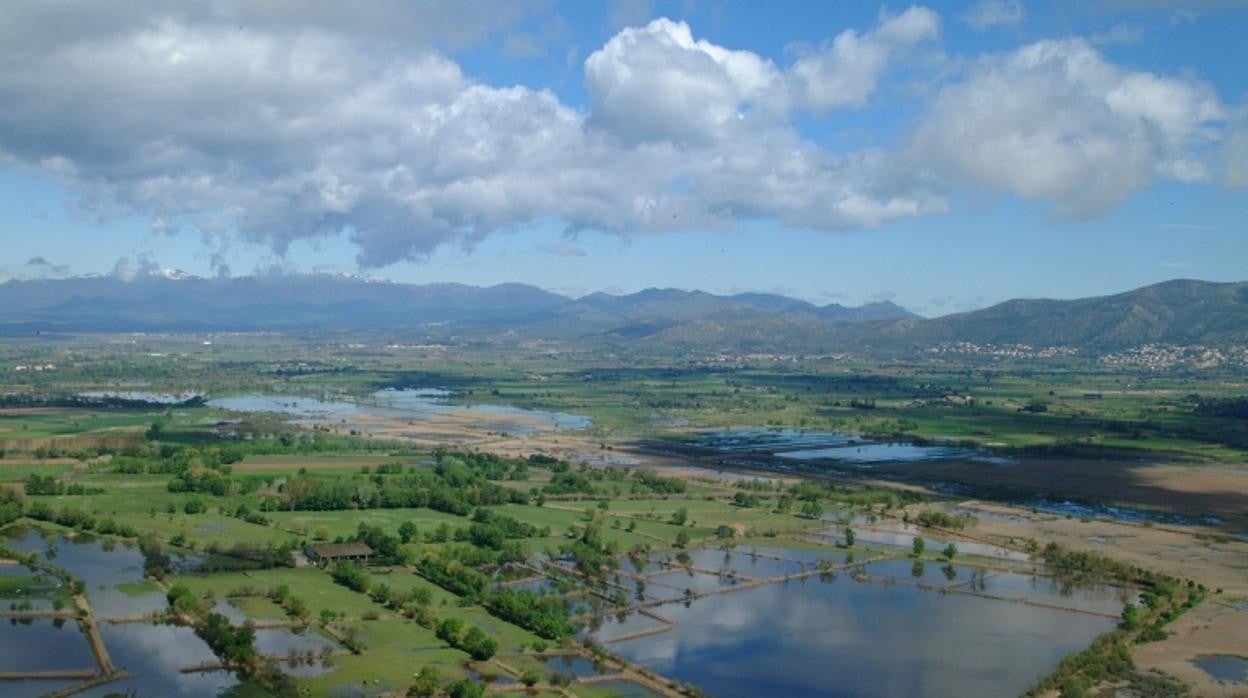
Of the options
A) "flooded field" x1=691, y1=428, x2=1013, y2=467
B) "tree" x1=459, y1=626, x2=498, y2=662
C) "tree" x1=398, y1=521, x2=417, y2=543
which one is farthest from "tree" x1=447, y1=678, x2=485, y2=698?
"flooded field" x1=691, y1=428, x2=1013, y2=467

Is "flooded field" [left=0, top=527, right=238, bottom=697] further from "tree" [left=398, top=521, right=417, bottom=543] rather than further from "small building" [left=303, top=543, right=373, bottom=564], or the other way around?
"tree" [left=398, top=521, right=417, bottom=543]

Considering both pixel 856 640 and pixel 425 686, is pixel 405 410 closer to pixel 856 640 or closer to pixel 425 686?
pixel 856 640

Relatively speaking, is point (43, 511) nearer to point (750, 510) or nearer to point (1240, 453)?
point (750, 510)

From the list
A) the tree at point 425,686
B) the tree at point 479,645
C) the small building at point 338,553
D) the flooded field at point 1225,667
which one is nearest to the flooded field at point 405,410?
the small building at point 338,553

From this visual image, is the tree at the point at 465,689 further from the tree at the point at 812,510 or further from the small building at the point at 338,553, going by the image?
the tree at the point at 812,510

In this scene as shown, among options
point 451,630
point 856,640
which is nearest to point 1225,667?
point 856,640

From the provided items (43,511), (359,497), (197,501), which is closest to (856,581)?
(359,497)
